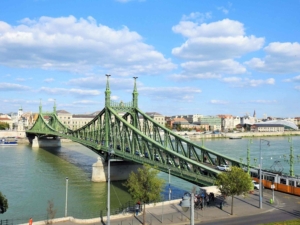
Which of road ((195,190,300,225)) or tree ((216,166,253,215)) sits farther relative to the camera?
tree ((216,166,253,215))

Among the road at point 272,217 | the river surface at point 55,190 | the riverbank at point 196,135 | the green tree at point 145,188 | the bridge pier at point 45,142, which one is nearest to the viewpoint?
the road at point 272,217

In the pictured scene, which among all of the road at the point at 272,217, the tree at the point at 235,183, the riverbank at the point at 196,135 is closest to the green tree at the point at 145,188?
the road at the point at 272,217

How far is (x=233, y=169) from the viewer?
26.0 m

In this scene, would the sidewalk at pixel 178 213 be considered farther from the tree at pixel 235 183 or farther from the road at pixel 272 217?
the tree at pixel 235 183

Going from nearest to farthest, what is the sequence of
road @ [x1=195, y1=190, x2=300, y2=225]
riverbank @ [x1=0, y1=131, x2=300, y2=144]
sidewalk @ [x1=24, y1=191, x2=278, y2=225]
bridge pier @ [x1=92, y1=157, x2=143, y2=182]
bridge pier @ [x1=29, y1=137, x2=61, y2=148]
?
road @ [x1=195, y1=190, x2=300, y2=225], sidewalk @ [x1=24, y1=191, x2=278, y2=225], bridge pier @ [x1=92, y1=157, x2=143, y2=182], bridge pier @ [x1=29, y1=137, x2=61, y2=148], riverbank @ [x1=0, y1=131, x2=300, y2=144]

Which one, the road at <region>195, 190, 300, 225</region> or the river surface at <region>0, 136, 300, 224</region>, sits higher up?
the road at <region>195, 190, 300, 225</region>

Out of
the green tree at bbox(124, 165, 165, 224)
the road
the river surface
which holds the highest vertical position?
the green tree at bbox(124, 165, 165, 224)

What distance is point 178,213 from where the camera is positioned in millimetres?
24656

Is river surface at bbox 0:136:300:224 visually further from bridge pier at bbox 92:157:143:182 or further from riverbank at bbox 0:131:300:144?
riverbank at bbox 0:131:300:144

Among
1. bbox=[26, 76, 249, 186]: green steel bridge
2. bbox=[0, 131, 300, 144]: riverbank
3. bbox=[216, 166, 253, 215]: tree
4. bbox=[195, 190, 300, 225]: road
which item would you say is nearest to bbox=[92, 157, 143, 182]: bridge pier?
bbox=[26, 76, 249, 186]: green steel bridge

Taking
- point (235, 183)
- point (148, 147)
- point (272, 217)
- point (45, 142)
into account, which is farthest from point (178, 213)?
point (45, 142)

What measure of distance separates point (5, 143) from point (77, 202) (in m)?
87.4

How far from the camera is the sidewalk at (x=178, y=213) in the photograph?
2283 cm

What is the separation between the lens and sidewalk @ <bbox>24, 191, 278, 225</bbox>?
899 inches
